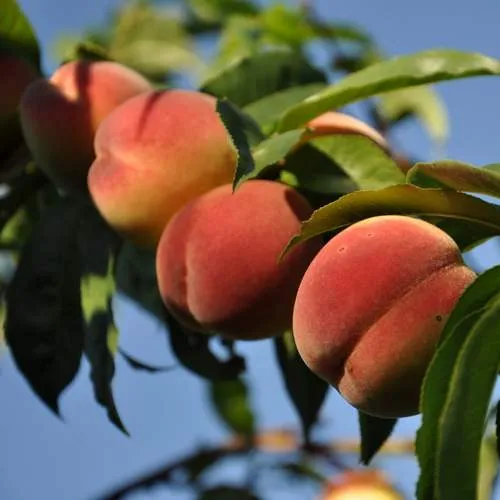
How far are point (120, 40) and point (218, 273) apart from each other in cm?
139

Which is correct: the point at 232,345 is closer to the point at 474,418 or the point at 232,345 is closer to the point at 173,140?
the point at 173,140

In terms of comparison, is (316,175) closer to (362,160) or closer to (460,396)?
(362,160)

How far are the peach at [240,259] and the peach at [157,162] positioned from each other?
0.17 feet

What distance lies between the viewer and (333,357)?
81 cm

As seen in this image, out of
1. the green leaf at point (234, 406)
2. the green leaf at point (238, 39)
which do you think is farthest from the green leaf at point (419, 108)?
the green leaf at point (234, 406)

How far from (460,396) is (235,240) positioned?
268 millimetres

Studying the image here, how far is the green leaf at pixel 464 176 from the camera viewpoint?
2.54ft

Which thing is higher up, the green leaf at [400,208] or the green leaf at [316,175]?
the green leaf at [400,208]

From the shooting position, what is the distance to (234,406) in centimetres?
267

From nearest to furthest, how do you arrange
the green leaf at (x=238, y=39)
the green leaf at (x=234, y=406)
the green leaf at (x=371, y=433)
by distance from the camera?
the green leaf at (x=371, y=433)
the green leaf at (x=238, y=39)
the green leaf at (x=234, y=406)

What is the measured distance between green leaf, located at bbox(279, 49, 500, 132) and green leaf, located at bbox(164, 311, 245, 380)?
0.30 m

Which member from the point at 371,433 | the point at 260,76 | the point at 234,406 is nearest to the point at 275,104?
the point at 260,76

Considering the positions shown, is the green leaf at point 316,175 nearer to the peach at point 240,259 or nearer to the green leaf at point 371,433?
the peach at point 240,259

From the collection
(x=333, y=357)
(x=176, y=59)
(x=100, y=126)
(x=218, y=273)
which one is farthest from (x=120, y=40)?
(x=333, y=357)
